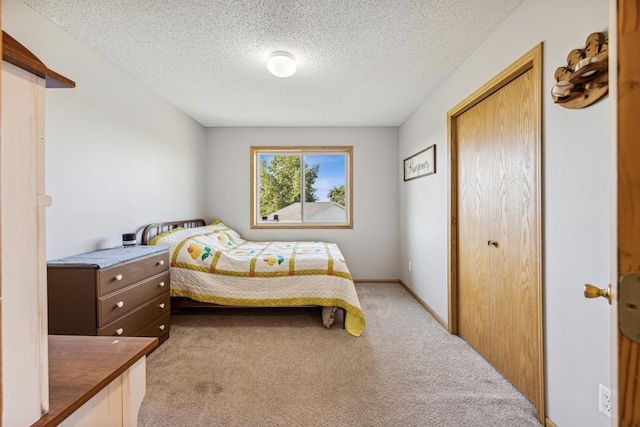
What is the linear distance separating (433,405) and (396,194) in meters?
3.15

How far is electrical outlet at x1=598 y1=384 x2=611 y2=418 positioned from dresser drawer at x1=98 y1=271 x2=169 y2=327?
2.77 metres

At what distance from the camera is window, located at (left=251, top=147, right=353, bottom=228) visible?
14.9 ft

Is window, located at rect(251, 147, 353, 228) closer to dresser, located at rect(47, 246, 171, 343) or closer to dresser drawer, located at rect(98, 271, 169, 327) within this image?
dresser drawer, located at rect(98, 271, 169, 327)

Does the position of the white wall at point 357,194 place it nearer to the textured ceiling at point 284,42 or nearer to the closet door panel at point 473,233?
the textured ceiling at point 284,42

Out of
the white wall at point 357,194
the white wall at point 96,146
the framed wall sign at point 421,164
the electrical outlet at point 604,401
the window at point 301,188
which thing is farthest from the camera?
the window at point 301,188

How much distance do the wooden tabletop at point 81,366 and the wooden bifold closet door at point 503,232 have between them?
6.55 feet

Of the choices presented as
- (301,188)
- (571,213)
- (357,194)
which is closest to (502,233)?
(571,213)

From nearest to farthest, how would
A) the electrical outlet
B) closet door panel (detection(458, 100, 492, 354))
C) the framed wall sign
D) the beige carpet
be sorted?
1. the electrical outlet
2. the beige carpet
3. closet door panel (detection(458, 100, 492, 354))
4. the framed wall sign

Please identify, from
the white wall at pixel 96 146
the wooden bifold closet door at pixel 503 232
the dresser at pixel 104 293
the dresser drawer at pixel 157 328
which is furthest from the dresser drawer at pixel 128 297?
the wooden bifold closet door at pixel 503 232

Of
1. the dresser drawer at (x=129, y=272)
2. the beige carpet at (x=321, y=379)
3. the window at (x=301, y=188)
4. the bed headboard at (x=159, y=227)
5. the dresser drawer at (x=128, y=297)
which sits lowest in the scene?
the beige carpet at (x=321, y=379)

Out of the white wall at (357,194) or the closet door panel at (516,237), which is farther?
the white wall at (357,194)

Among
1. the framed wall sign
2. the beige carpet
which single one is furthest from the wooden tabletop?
the framed wall sign

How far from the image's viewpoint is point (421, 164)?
→ 11.0 ft

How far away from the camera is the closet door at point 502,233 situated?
1.69m
